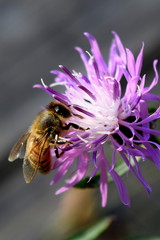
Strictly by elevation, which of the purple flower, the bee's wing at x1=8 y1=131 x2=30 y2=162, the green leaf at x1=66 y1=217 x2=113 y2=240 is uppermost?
the bee's wing at x1=8 y1=131 x2=30 y2=162

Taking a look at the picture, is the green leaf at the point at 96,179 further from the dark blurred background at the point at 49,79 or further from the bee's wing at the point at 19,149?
the dark blurred background at the point at 49,79

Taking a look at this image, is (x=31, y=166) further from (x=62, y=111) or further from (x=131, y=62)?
(x=131, y=62)

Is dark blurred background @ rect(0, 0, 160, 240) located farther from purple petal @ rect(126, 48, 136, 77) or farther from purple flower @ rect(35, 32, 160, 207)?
purple petal @ rect(126, 48, 136, 77)

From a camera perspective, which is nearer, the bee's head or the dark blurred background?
the bee's head

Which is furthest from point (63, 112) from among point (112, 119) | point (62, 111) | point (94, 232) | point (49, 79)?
point (49, 79)

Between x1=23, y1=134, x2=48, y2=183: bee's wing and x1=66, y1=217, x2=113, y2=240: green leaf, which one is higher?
x1=23, y1=134, x2=48, y2=183: bee's wing

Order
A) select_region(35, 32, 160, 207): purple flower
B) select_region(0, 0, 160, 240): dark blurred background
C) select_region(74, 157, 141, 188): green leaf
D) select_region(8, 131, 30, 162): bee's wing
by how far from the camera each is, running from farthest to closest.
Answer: select_region(0, 0, 160, 240): dark blurred background, select_region(8, 131, 30, 162): bee's wing, select_region(74, 157, 141, 188): green leaf, select_region(35, 32, 160, 207): purple flower

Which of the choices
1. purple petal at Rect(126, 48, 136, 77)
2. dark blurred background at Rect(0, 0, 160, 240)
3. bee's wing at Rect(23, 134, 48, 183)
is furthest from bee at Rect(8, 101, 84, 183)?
dark blurred background at Rect(0, 0, 160, 240)
